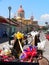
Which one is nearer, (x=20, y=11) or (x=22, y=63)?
(x=22, y=63)

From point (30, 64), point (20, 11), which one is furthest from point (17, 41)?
point (20, 11)

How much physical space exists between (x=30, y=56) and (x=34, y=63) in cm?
30

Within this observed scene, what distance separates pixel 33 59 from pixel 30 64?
239 mm

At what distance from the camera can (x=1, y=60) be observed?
538 centimetres

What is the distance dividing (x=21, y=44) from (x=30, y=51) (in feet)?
4.04

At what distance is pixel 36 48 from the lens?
565 cm

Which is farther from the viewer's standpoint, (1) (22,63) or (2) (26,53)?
(2) (26,53)

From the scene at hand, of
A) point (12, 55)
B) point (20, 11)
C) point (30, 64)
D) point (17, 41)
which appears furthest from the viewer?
point (20, 11)

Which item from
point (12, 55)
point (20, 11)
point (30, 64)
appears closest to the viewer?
point (30, 64)

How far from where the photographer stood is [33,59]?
17.8ft

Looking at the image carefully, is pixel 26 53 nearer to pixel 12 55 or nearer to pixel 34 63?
pixel 34 63

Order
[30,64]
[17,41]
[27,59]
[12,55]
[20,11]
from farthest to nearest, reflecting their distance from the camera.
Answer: [20,11] → [17,41] → [12,55] → [27,59] → [30,64]

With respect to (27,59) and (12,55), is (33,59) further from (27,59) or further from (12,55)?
(12,55)

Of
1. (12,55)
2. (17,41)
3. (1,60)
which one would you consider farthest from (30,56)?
(17,41)
